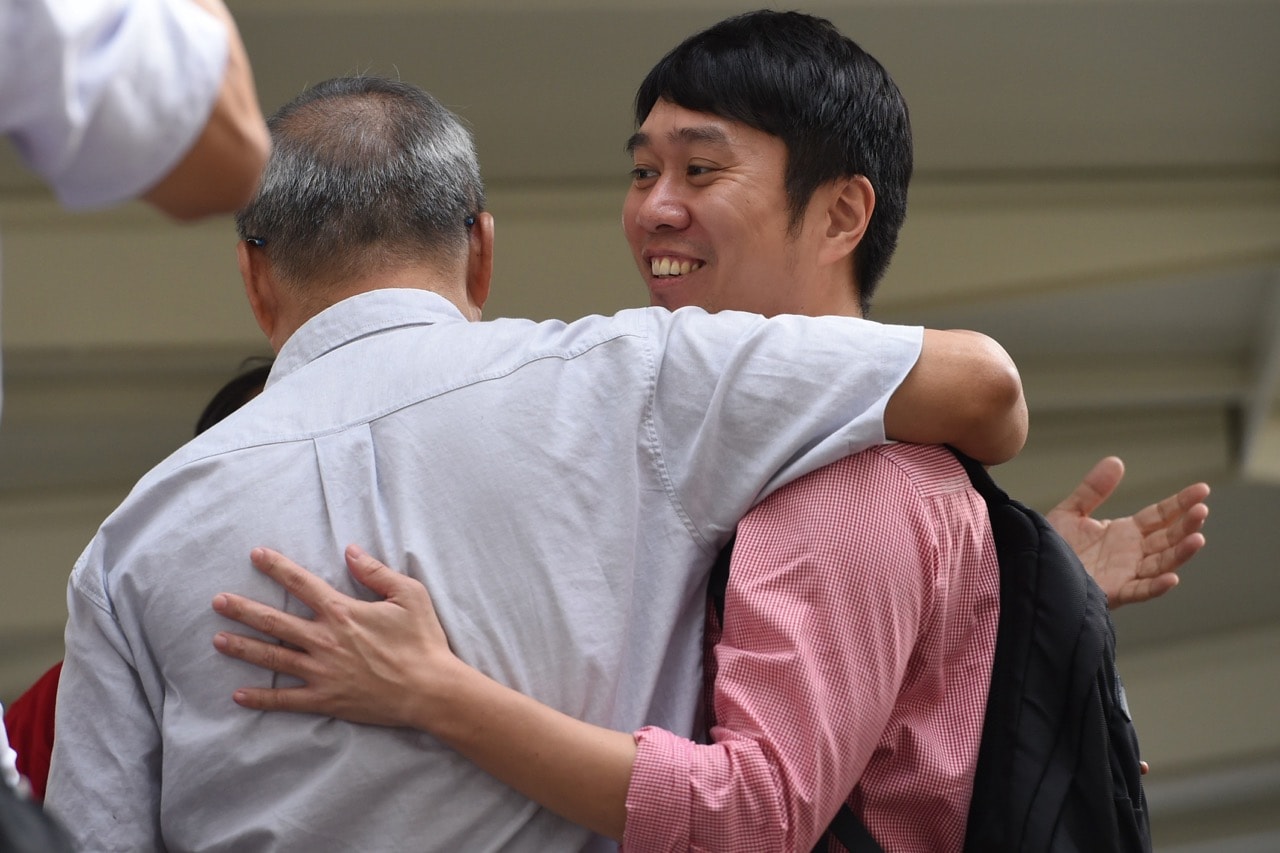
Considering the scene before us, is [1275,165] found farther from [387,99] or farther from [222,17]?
[222,17]

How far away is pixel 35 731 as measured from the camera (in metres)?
2.00

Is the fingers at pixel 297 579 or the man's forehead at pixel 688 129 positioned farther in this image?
the man's forehead at pixel 688 129

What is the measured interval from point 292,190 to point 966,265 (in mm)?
2693

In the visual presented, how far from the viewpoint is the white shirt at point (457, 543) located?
1.37 m

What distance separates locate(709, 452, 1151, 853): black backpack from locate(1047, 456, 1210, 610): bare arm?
0.44 metres

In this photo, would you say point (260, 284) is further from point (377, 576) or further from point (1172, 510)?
point (1172, 510)

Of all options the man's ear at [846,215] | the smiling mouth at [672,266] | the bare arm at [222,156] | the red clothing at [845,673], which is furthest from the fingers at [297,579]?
the man's ear at [846,215]

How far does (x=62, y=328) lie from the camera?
385 cm

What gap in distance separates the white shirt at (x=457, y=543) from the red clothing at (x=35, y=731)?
592mm

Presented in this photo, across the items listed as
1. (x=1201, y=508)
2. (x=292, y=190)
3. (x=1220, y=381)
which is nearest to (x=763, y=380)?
(x=292, y=190)

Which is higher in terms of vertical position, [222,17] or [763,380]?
[222,17]

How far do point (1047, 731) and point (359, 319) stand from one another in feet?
2.52

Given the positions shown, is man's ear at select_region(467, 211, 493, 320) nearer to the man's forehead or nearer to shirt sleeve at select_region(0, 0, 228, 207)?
the man's forehead

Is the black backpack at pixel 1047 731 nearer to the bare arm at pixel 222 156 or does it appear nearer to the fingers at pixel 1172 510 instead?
the fingers at pixel 1172 510
